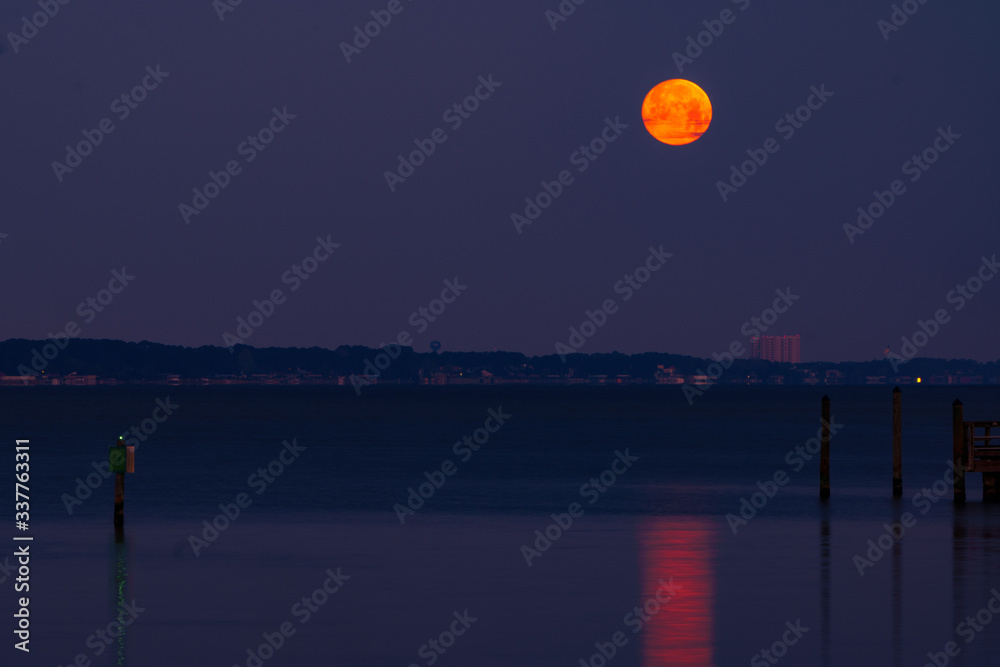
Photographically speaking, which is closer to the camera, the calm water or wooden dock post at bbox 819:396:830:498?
the calm water

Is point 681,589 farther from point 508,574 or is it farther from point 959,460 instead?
point 959,460

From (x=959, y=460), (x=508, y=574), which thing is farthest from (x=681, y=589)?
(x=959, y=460)

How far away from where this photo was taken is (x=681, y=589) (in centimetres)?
2277

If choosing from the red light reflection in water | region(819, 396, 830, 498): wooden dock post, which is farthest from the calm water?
region(819, 396, 830, 498): wooden dock post

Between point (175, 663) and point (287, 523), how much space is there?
64.2ft

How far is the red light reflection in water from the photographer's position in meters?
17.2

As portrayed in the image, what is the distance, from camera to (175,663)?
16.6 metres

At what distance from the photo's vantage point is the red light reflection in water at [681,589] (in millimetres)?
17234

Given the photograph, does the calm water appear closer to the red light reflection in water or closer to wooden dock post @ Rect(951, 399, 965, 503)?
the red light reflection in water

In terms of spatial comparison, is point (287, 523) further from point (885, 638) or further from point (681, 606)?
point (885, 638)

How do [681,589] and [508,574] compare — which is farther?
[508,574]

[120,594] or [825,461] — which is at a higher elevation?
[825,461]

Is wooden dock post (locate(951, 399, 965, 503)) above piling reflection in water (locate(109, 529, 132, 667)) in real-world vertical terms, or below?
above

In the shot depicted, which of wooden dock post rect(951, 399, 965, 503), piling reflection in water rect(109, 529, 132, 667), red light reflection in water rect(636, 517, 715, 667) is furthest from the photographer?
wooden dock post rect(951, 399, 965, 503)
